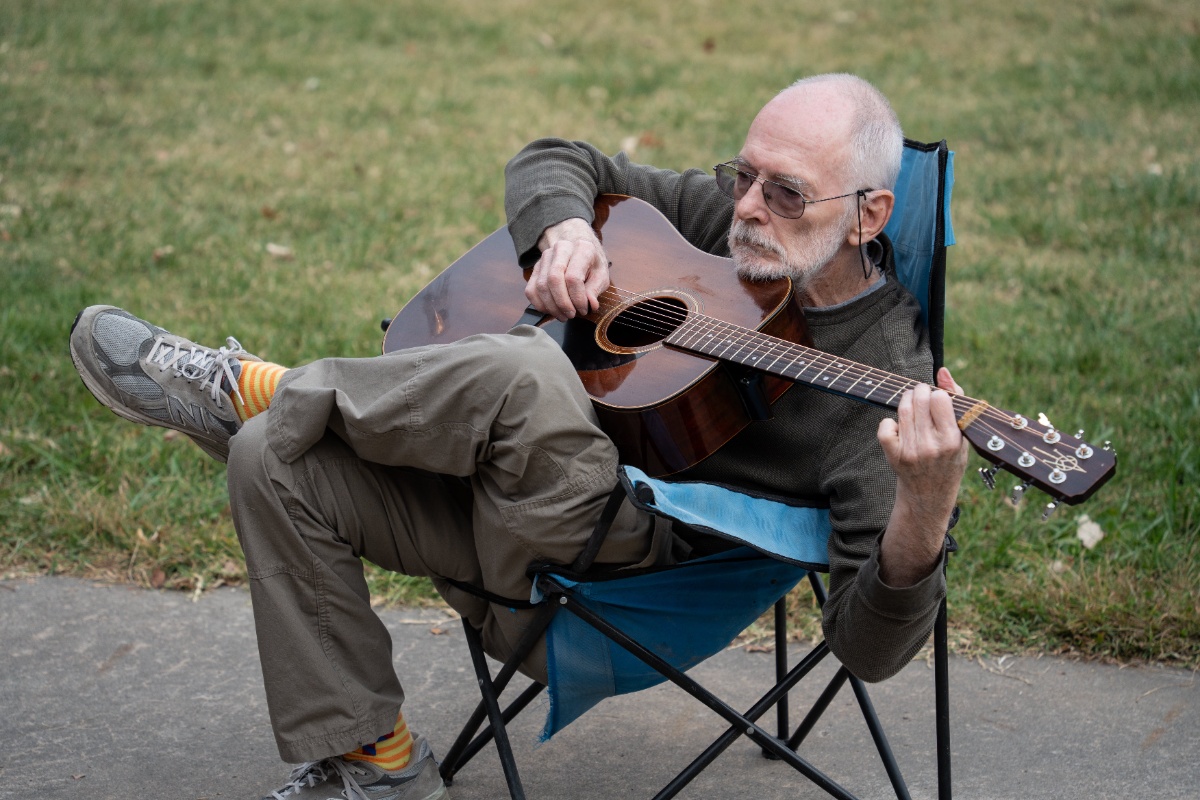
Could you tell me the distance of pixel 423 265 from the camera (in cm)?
539

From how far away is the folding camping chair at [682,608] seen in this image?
7.07ft

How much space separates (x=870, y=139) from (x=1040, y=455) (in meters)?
0.95

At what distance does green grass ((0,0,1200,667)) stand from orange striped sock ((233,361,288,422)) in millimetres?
1090

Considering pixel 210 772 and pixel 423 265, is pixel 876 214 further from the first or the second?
pixel 423 265

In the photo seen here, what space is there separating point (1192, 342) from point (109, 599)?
12.8ft

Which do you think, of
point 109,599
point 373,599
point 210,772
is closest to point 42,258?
point 109,599

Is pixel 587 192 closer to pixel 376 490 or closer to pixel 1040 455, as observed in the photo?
pixel 376 490

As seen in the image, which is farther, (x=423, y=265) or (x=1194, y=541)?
(x=423, y=265)

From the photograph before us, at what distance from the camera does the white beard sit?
2.54 m

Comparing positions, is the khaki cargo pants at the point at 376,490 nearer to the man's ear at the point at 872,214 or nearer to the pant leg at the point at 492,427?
the pant leg at the point at 492,427

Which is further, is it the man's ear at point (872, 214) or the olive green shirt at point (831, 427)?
the man's ear at point (872, 214)

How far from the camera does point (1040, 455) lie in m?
1.86

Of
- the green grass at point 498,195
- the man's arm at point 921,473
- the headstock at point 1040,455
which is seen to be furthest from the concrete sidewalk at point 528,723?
the headstock at point 1040,455

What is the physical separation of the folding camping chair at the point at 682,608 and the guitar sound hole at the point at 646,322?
43 cm
